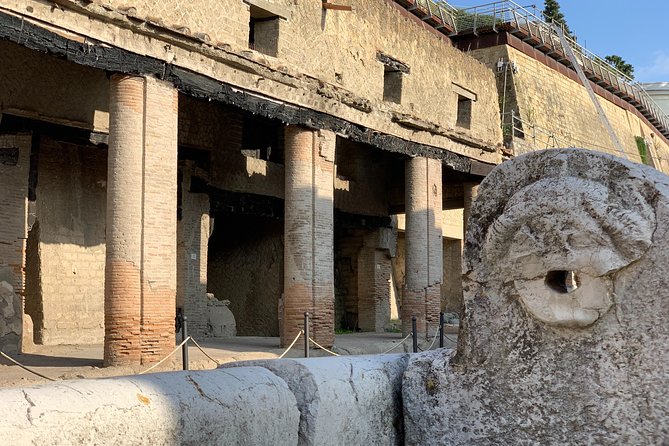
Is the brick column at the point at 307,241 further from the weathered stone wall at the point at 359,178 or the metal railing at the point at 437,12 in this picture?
the metal railing at the point at 437,12

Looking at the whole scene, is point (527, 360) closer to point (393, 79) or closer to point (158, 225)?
point (158, 225)

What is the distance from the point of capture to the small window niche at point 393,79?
1378 centimetres

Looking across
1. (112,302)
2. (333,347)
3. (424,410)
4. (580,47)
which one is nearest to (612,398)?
(424,410)

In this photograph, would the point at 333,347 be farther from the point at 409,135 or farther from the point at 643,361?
the point at 643,361

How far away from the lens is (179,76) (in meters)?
9.50

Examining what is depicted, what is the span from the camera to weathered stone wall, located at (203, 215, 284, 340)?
50.3 ft

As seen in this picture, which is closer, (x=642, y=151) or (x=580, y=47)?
(x=580, y=47)

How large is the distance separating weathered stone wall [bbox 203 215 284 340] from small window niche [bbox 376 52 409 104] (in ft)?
11.2

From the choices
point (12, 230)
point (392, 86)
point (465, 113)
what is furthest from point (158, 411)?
point (465, 113)

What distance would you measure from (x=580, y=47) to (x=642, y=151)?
5334 millimetres

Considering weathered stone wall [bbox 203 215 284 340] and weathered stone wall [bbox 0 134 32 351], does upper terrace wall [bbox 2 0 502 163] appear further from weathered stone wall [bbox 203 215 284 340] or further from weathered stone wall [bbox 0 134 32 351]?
weathered stone wall [bbox 203 215 284 340]

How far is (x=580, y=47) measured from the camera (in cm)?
2912

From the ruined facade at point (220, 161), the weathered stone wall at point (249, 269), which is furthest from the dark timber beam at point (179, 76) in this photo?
the weathered stone wall at point (249, 269)

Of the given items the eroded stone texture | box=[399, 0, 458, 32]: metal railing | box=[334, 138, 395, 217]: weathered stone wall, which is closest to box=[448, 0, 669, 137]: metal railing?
box=[399, 0, 458, 32]: metal railing
